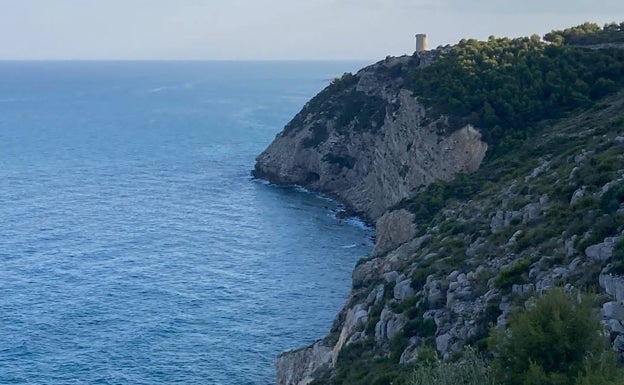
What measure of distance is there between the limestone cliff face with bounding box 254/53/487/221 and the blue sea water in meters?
4.76

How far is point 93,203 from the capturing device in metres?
90.4

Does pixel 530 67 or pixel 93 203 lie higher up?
pixel 530 67

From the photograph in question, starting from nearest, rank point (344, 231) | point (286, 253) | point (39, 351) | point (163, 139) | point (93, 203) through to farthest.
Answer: point (39, 351), point (286, 253), point (344, 231), point (93, 203), point (163, 139)

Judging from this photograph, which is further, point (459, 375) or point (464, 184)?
point (464, 184)

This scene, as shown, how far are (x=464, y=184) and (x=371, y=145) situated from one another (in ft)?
133

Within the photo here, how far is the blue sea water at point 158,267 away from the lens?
49.3m

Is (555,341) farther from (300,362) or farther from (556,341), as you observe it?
(300,362)

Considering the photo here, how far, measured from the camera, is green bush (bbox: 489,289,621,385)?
18.3m

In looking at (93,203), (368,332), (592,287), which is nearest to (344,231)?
(93,203)

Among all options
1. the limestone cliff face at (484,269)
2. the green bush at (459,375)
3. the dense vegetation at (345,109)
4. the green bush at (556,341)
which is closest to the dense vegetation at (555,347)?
the green bush at (556,341)

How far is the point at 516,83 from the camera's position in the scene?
238 ft

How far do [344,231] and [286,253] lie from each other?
9.84 metres

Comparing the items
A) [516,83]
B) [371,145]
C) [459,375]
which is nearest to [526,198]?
[459,375]

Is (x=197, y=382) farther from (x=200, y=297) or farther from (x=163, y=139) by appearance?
(x=163, y=139)
